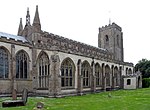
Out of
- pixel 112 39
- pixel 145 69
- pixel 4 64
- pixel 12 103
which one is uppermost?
pixel 112 39

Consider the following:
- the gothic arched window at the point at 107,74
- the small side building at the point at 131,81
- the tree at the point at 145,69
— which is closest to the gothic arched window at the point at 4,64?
the gothic arched window at the point at 107,74

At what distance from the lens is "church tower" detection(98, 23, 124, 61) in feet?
221

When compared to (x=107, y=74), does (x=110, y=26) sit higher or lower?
higher

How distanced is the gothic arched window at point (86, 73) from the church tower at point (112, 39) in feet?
83.1

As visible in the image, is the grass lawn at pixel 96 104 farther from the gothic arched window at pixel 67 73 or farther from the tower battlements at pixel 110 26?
the tower battlements at pixel 110 26

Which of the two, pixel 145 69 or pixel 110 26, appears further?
pixel 145 69

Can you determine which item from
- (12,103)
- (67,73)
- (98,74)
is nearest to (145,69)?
(98,74)

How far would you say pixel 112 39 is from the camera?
221ft

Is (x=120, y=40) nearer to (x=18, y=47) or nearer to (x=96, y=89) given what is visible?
Result: (x=96, y=89)

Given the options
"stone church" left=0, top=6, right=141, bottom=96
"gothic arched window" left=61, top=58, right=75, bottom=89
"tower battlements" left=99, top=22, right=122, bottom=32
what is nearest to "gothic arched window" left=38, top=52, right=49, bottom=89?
"stone church" left=0, top=6, right=141, bottom=96

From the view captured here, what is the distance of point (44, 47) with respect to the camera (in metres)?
35.1

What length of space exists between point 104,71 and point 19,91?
20547 millimetres

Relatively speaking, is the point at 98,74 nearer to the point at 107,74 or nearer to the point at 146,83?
the point at 107,74

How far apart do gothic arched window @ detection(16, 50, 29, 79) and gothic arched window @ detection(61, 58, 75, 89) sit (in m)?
5.74
